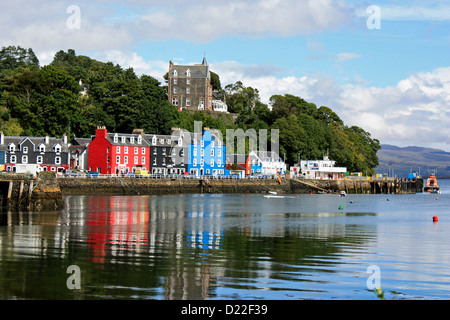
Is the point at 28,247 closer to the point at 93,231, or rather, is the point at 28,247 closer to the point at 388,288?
the point at 93,231

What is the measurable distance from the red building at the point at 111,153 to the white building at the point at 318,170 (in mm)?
39468

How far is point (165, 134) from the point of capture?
104 meters

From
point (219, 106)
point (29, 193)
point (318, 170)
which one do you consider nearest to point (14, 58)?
point (219, 106)

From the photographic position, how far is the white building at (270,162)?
115 metres

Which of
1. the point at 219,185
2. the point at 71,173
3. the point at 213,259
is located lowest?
the point at 213,259

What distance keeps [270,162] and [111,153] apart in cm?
3915

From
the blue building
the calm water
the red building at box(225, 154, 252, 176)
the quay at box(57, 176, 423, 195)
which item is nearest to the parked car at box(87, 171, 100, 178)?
the quay at box(57, 176, 423, 195)

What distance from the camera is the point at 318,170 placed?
120500 mm

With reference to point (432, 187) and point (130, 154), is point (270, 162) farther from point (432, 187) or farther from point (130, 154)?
point (432, 187)

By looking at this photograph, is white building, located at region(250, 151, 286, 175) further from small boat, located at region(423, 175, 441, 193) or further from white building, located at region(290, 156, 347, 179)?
small boat, located at region(423, 175, 441, 193)

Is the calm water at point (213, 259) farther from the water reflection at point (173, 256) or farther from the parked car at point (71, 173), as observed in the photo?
the parked car at point (71, 173)
